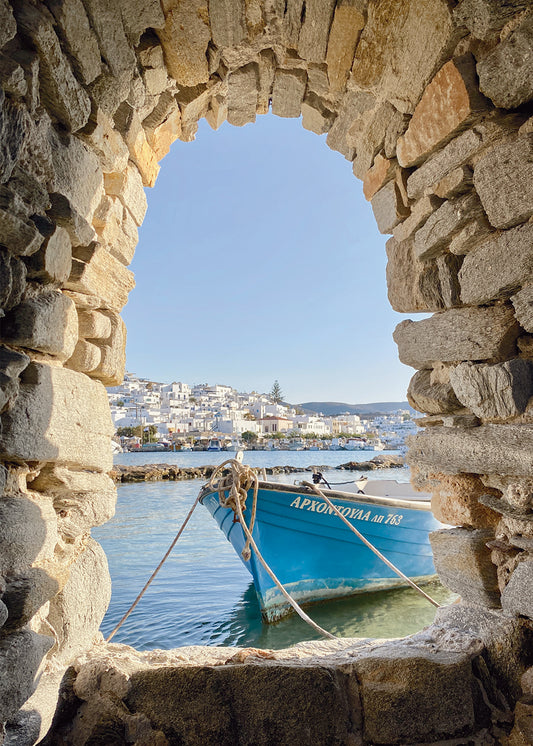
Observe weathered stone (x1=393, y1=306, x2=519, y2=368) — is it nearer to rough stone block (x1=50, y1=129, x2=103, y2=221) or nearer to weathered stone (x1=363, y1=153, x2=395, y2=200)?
weathered stone (x1=363, y1=153, x2=395, y2=200)

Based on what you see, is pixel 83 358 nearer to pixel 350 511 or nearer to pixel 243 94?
pixel 243 94

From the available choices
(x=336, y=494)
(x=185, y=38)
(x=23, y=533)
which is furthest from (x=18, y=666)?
(x=336, y=494)

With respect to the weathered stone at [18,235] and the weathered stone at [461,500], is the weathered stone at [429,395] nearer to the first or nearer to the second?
the weathered stone at [461,500]

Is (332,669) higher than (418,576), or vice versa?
(332,669)

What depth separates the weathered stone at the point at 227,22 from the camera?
1863 mm

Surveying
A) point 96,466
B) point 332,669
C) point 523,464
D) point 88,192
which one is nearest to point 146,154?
point 88,192

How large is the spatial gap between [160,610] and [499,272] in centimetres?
531

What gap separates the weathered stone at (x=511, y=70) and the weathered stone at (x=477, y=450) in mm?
1043

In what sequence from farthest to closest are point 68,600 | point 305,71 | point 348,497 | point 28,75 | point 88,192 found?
point 348,497 → point 305,71 → point 88,192 → point 68,600 → point 28,75

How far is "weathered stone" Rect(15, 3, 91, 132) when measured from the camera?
4.28 feet

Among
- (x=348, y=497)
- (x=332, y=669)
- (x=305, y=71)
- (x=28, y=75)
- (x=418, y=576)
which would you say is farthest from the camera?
(x=418, y=576)

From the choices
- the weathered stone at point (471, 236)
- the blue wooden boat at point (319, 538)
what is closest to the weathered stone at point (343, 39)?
the weathered stone at point (471, 236)

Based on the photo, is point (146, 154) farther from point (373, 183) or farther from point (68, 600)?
point (68, 600)

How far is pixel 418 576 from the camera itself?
645 centimetres
